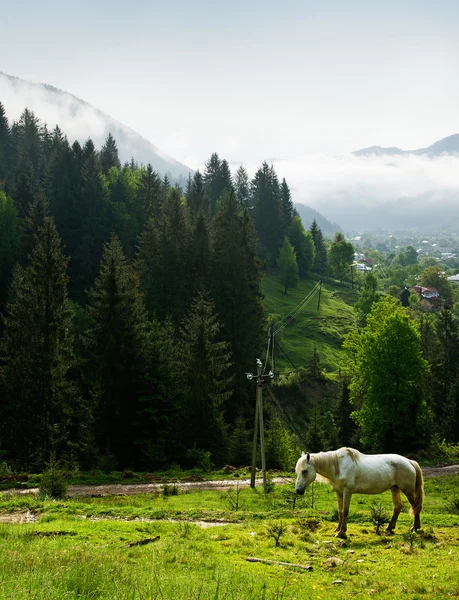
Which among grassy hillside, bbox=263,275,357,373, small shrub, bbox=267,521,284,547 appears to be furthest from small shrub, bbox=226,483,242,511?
grassy hillside, bbox=263,275,357,373

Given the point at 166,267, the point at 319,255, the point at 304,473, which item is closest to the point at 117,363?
the point at 166,267

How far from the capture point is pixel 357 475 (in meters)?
15.7

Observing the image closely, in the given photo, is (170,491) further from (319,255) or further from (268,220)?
(319,255)

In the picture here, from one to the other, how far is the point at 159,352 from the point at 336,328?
209 feet

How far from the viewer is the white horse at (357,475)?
51.4ft

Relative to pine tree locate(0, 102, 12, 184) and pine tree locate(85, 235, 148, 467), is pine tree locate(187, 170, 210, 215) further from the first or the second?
pine tree locate(85, 235, 148, 467)

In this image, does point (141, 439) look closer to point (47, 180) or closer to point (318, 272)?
point (47, 180)

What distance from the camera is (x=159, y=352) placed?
1718 inches

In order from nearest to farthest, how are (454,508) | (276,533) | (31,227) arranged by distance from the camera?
(276,533)
(454,508)
(31,227)

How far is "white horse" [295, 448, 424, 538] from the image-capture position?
51.4 ft

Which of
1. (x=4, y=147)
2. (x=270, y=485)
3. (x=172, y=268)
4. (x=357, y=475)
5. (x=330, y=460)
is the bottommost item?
(x=270, y=485)

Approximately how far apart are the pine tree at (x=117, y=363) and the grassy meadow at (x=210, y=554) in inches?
704

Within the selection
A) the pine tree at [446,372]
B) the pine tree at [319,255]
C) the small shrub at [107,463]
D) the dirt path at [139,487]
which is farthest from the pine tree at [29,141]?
the dirt path at [139,487]

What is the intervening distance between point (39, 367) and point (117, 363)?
240 inches
